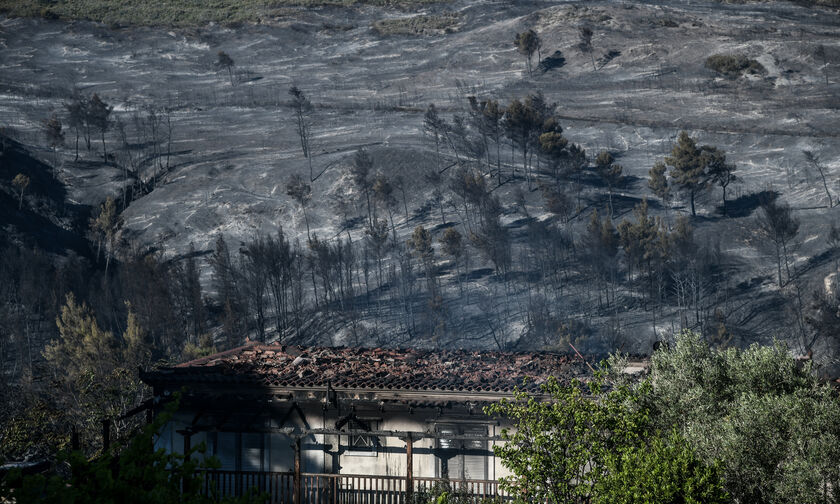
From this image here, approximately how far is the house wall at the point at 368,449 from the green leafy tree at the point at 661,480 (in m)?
8.41

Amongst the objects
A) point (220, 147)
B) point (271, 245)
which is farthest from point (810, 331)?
point (220, 147)

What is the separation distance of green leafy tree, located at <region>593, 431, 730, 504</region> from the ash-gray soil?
1973 inches

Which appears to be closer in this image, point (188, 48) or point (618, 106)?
point (618, 106)

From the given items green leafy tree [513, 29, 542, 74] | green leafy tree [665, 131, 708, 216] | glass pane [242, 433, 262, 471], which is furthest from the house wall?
green leafy tree [513, 29, 542, 74]

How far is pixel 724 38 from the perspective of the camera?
4889 inches

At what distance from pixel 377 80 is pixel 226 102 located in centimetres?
2262

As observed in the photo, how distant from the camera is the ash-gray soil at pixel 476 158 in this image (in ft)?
228

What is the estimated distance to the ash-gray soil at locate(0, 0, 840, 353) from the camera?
6956cm

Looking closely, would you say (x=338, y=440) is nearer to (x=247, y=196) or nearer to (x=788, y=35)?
(x=247, y=196)

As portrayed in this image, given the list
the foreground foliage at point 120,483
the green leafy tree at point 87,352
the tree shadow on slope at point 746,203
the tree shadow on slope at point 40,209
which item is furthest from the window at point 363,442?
the tree shadow on slope at point 746,203

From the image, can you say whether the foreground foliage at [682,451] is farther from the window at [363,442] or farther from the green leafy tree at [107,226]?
the green leafy tree at [107,226]

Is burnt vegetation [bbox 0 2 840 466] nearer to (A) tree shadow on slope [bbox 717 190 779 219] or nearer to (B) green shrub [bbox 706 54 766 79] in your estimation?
(A) tree shadow on slope [bbox 717 190 779 219]

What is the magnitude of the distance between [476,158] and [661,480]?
3386 inches

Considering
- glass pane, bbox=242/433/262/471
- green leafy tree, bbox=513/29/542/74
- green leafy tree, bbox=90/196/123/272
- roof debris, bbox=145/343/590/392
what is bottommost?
green leafy tree, bbox=90/196/123/272
